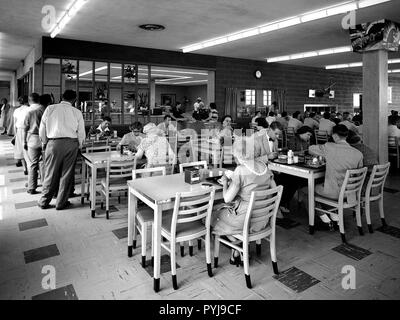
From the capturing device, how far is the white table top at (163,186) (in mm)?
2479

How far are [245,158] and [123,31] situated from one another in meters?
5.29

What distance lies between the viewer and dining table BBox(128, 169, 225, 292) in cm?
236

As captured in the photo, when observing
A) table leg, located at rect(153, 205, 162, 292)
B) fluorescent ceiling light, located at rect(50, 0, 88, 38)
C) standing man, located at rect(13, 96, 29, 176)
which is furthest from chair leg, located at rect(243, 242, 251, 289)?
standing man, located at rect(13, 96, 29, 176)

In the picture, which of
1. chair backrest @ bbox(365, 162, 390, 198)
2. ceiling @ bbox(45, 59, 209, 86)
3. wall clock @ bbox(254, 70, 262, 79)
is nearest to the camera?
chair backrest @ bbox(365, 162, 390, 198)

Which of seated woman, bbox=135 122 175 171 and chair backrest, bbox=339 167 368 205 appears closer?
chair backrest, bbox=339 167 368 205

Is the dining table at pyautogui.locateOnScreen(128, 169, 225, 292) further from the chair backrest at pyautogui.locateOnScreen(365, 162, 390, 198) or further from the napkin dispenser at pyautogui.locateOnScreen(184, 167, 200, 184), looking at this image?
the chair backrest at pyautogui.locateOnScreen(365, 162, 390, 198)

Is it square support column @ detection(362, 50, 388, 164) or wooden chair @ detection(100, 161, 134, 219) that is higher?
square support column @ detection(362, 50, 388, 164)

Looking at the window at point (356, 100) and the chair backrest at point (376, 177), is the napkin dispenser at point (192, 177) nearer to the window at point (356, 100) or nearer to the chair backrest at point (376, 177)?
the chair backrest at point (376, 177)

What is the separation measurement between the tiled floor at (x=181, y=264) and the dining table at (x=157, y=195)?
26 centimetres

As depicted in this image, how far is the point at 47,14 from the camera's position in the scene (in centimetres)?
540

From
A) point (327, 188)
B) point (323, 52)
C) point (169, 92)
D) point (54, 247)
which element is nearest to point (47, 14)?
point (54, 247)

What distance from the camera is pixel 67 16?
537 centimetres

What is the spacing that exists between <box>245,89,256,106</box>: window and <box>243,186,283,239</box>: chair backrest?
8510 mm
